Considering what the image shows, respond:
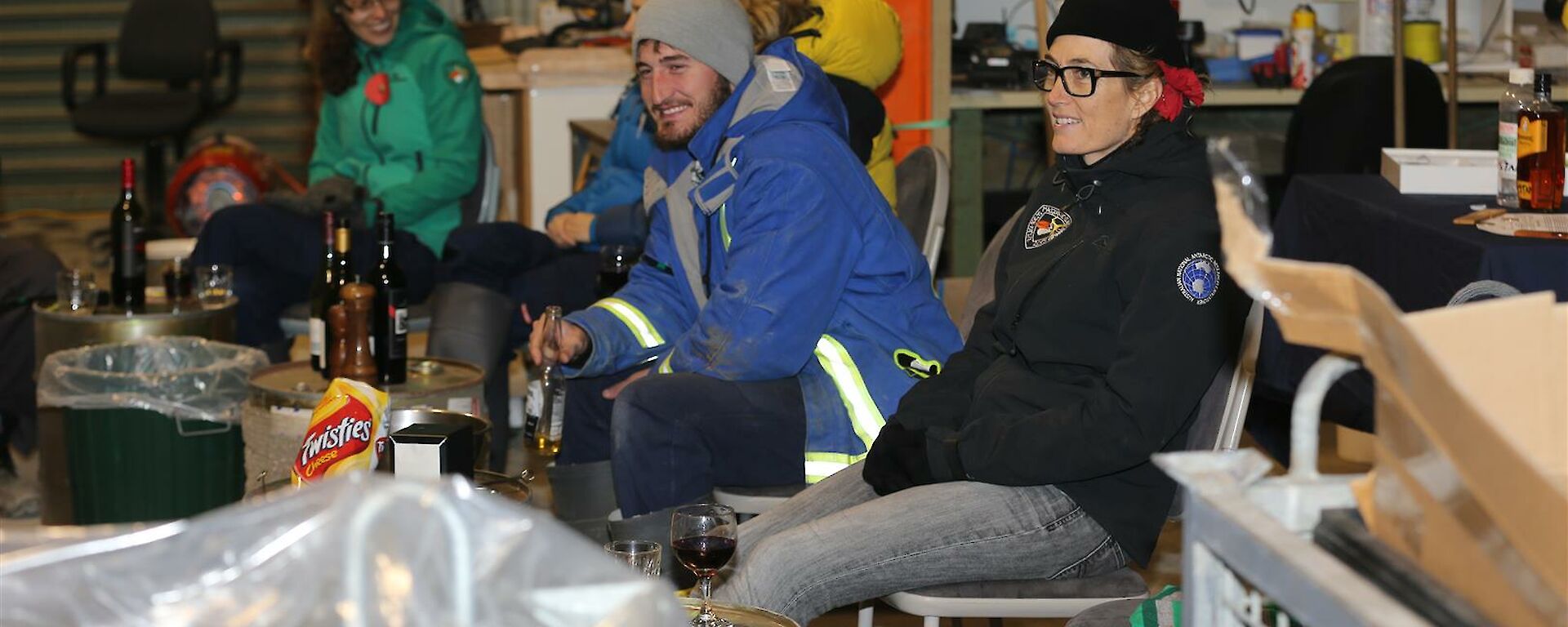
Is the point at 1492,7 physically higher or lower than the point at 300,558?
higher

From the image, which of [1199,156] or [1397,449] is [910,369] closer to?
[1199,156]

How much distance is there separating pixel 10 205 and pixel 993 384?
7952 mm

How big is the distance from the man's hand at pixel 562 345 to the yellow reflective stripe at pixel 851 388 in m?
0.46

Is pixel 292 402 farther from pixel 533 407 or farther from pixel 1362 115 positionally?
pixel 1362 115

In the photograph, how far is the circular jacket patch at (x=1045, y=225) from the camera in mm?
2314

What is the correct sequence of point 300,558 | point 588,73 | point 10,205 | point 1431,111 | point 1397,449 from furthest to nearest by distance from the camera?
point 10,205, point 588,73, point 1431,111, point 1397,449, point 300,558

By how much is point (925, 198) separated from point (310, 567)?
255 cm

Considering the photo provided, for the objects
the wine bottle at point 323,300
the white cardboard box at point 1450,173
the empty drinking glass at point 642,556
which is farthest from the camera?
the white cardboard box at point 1450,173

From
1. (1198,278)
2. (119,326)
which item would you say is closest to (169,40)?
(119,326)

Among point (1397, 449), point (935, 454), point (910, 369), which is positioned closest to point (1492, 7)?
point (910, 369)

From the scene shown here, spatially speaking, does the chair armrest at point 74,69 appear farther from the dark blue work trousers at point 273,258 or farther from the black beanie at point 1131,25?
the black beanie at point 1131,25

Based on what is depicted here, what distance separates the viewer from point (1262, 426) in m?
4.40

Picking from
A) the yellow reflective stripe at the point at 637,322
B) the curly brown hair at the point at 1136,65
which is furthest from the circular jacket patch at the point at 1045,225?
the yellow reflective stripe at the point at 637,322

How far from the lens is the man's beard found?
3.02 meters
